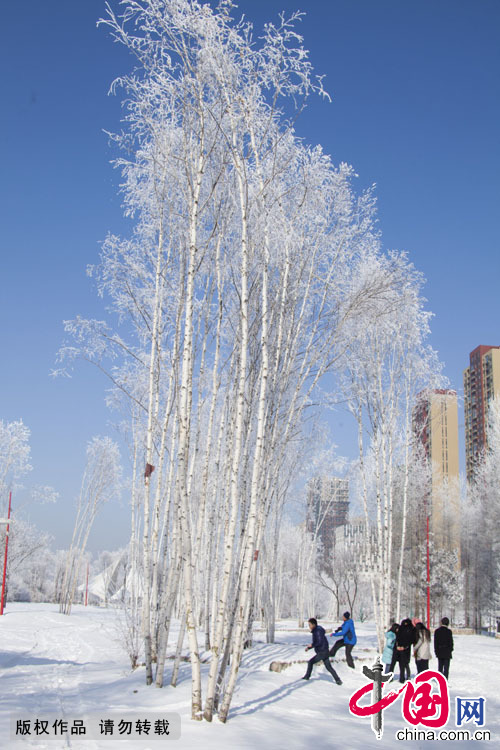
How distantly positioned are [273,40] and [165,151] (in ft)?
6.91

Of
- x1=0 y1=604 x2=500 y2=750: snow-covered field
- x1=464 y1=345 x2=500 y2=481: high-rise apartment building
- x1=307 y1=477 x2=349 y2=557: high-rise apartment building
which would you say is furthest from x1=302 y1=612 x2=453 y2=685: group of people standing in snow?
x1=464 y1=345 x2=500 y2=481: high-rise apartment building

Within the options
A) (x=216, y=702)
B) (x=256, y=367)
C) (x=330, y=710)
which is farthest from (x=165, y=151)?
(x=330, y=710)

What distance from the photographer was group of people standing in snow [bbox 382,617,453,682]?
34.3 feet

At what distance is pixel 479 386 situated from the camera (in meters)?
74.4

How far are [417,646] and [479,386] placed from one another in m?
68.4

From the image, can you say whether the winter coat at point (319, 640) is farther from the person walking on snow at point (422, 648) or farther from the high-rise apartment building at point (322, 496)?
the high-rise apartment building at point (322, 496)

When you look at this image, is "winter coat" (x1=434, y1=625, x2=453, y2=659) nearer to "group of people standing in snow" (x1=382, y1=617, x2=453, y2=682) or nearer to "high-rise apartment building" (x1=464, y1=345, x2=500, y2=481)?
"group of people standing in snow" (x1=382, y1=617, x2=453, y2=682)

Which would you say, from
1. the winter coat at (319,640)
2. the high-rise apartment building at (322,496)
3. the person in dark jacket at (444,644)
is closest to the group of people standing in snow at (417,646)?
the person in dark jacket at (444,644)

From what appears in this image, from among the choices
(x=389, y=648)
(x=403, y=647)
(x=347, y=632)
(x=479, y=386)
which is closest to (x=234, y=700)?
(x=389, y=648)

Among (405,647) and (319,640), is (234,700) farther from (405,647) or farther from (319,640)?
(405,647)

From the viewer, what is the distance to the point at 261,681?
9875mm

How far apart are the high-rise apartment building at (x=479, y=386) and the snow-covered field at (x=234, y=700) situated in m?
58.6

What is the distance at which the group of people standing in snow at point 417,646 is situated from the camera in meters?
10.5

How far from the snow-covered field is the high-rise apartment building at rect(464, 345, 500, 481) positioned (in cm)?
5858
